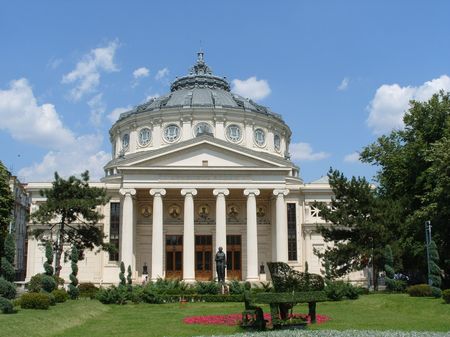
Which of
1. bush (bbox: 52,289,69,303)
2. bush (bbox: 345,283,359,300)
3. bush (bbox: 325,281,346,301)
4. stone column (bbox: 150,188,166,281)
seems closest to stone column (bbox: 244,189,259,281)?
stone column (bbox: 150,188,166,281)

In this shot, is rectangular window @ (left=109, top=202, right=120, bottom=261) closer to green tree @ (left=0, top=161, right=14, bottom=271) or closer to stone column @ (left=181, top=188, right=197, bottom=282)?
stone column @ (left=181, top=188, right=197, bottom=282)

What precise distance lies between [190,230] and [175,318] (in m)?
26.9

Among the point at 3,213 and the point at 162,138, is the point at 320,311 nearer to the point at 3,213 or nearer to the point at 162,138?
the point at 3,213

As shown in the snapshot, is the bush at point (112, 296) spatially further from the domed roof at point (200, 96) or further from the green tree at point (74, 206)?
the domed roof at point (200, 96)

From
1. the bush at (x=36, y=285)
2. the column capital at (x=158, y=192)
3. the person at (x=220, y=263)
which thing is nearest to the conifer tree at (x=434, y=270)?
the person at (x=220, y=263)

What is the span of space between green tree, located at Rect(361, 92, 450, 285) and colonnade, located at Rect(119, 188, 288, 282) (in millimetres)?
10508

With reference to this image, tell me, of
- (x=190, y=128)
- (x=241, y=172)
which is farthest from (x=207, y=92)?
(x=241, y=172)

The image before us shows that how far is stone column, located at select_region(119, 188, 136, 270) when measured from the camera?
173ft

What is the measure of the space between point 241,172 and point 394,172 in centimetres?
1480

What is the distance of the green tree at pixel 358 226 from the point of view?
40938 millimetres

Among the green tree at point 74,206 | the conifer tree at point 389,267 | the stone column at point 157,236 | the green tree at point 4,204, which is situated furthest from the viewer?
the stone column at point 157,236

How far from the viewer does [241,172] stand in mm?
54406

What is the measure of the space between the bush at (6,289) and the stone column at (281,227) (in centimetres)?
3140

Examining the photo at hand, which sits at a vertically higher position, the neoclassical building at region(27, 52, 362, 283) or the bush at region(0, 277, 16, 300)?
the neoclassical building at region(27, 52, 362, 283)
